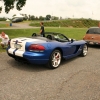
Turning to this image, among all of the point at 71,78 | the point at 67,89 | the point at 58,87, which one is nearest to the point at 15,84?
the point at 58,87

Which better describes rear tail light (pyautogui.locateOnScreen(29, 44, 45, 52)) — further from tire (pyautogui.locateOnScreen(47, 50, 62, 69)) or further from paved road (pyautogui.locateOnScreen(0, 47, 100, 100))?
paved road (pyautogui.locateOnScreen(0, 47, 100, 100))

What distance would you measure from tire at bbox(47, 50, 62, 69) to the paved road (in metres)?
0.17

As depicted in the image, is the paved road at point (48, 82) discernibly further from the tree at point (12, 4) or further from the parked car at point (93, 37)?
the tree at point (12, 4)

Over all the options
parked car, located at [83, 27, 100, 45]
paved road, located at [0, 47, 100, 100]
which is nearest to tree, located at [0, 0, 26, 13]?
parked car, located at [83, 27, 100, 45]

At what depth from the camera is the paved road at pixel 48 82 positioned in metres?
3.36

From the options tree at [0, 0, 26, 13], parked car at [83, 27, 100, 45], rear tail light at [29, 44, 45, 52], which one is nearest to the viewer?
rear tail light at [29, 44, 45, 52]

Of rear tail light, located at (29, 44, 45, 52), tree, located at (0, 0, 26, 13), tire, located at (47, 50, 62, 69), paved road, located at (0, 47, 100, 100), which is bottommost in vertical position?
paved road, located at (0, 47, 100, 100)

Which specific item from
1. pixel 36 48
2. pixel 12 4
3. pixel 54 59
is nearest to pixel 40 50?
pixel 36 48

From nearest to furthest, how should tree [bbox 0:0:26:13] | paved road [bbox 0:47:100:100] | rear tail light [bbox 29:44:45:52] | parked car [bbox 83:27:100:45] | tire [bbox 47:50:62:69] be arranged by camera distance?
paved road [bbox 0:47:100:100] → rear tail light [bbox 29:44:45:52] → tire [bbox 47:50:62:69] → parked car [bbox 83:27:100:45] → tree [bbox 0:0:26:13]

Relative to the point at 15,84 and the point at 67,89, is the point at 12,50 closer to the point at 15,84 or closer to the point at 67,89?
the point at 15,84

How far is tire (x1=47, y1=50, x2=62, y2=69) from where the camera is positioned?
199 inches

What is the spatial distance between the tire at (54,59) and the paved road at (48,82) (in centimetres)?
17

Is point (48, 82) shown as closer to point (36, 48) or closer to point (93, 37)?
point (36, 48)

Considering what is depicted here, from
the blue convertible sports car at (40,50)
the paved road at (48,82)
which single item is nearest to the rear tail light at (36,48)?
the blue convertible sports car at (40,50)
